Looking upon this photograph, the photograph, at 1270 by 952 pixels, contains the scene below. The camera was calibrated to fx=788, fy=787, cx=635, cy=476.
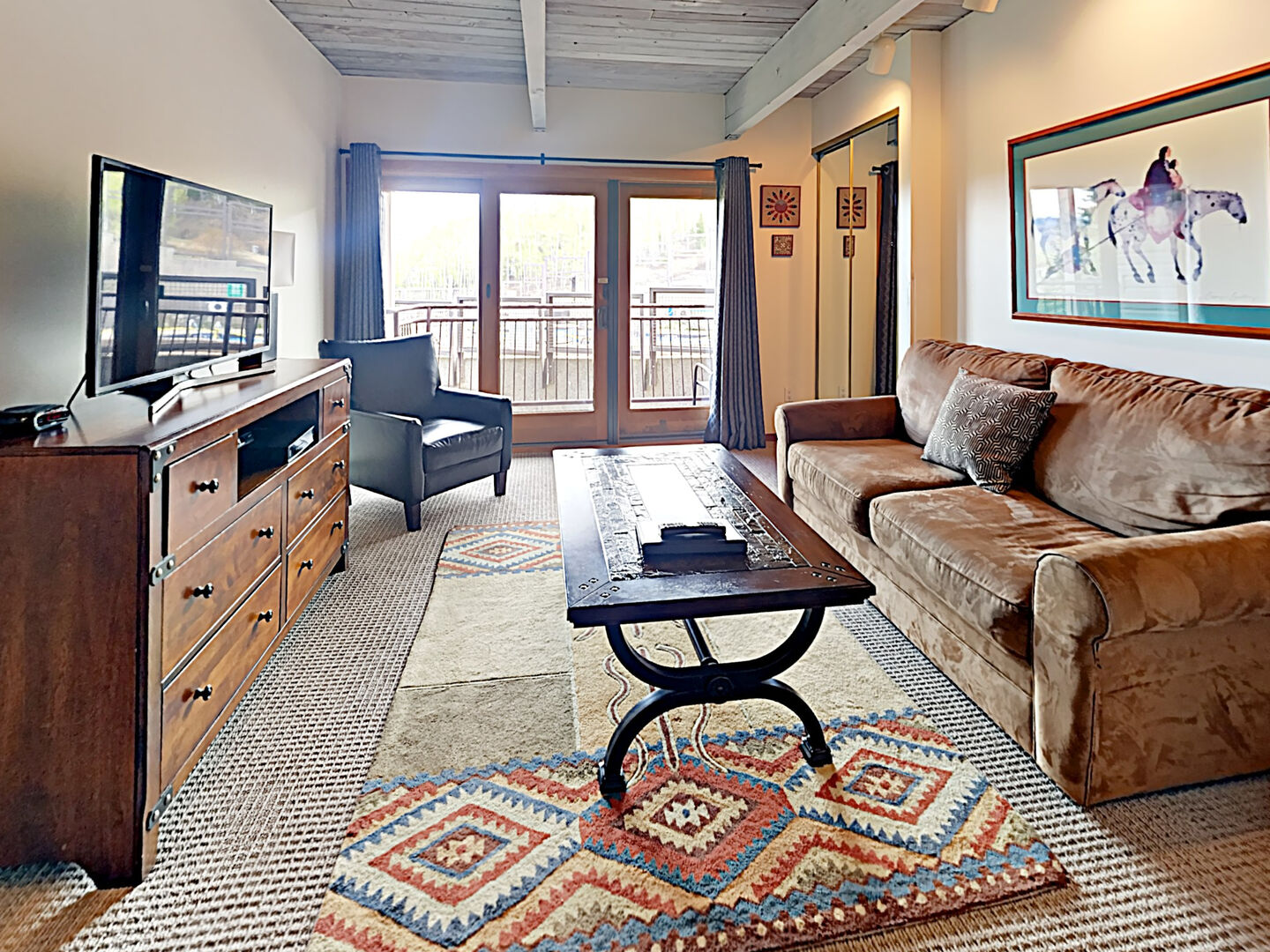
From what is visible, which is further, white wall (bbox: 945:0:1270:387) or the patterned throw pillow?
the patterned throw pillow

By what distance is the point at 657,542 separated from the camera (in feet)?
6.36

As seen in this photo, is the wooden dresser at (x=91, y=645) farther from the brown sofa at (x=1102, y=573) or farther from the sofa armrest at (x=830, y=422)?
the sofa armrest at (x=830, y=422)

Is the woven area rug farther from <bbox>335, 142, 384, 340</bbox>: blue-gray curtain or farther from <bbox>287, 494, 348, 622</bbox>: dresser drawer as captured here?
<bbox>335, 142, 384, 340</bbox>: blue-gray curtain

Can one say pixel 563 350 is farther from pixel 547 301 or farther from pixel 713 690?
pixel 713 690

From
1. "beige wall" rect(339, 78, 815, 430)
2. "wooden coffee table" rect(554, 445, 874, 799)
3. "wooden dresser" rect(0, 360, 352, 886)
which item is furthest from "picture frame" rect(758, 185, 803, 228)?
"wooden dresser" rect(0, 360, 352, 886)

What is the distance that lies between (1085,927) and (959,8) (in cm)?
403

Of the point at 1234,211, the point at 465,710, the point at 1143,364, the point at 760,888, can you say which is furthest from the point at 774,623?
the point at 1234,211

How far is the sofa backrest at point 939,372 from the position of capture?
3016 millimetres

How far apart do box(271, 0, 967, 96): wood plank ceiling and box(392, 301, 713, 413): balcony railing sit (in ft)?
4.94

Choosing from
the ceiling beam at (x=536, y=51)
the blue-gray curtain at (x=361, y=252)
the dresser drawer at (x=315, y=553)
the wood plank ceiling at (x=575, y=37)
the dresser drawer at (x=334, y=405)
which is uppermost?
the wood plank ceiling at (x=575, y=37)

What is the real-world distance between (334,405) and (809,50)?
2.92 m

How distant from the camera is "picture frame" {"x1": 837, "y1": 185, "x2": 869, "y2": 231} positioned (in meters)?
5.13

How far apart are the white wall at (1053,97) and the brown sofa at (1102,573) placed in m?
0.32

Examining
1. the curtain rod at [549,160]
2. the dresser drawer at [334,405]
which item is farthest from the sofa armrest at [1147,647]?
the curtain rod at [549,160]
